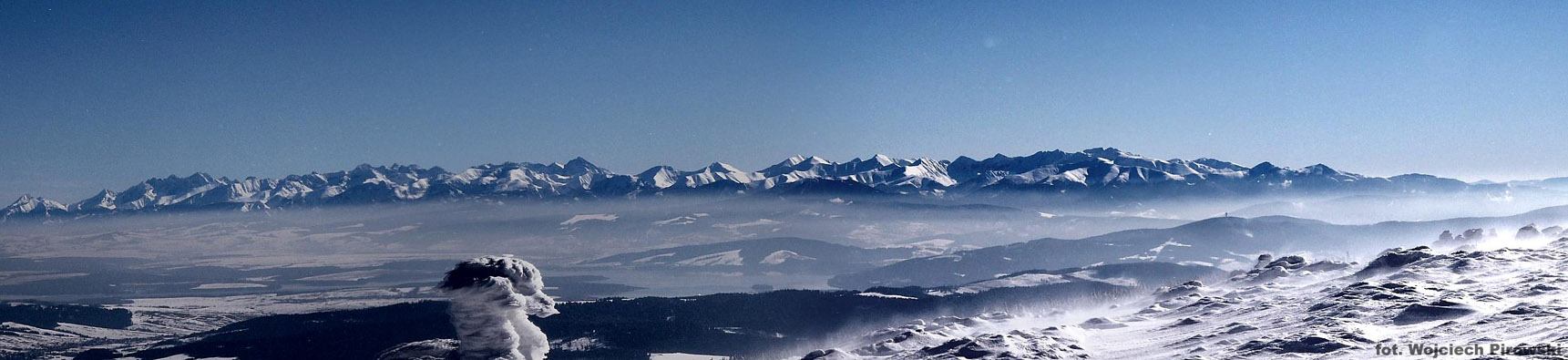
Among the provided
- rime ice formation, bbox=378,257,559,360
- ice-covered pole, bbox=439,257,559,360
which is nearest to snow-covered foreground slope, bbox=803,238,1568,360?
rime ice formation, bbox=378,257,559,360

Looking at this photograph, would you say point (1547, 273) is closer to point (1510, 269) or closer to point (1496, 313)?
point (1510, 269)

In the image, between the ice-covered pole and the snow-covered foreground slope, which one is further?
the snow-covered foreground slope

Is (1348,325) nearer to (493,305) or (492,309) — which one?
(493,305)

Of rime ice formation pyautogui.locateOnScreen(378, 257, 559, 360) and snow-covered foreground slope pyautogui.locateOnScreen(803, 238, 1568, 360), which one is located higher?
rime ice formation pyautogui.locateOnScreen(378, 257, 559, 360)

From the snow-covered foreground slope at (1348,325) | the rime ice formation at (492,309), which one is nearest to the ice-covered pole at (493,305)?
the rime ice formation at (492,309)

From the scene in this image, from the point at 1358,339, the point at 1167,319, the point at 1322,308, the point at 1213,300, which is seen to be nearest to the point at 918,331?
the point at 1167,319

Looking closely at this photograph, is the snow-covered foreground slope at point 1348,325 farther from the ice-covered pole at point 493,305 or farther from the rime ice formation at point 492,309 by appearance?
the ice-covered pole at point 493,305

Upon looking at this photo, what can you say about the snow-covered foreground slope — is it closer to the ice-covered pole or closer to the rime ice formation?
the rime ice formation

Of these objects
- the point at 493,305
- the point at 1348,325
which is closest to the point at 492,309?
the point at 493,305
